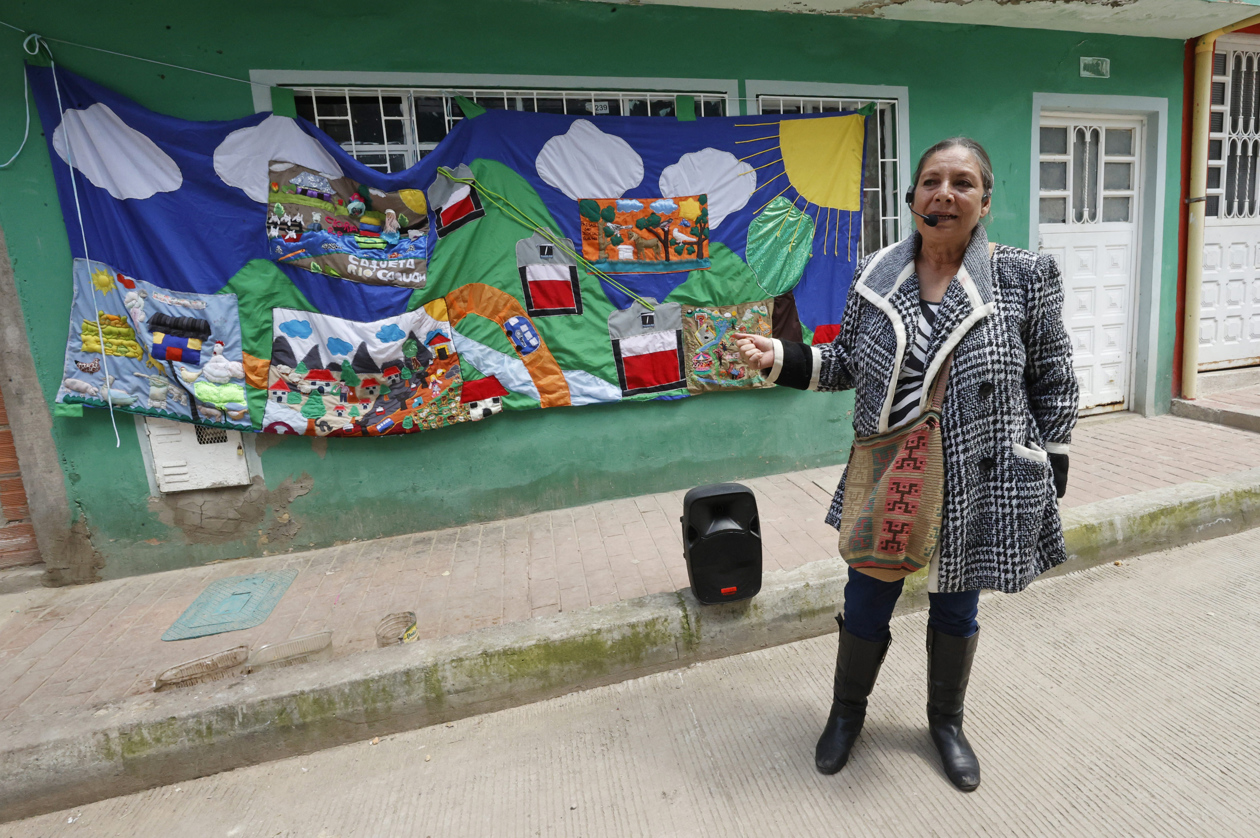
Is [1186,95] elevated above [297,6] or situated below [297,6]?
below

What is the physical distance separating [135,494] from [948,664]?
4728 millimetres

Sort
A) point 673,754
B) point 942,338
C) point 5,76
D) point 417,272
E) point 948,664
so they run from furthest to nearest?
point 417,272
point 5,76
point 673,754
point 948,664
point 942,338

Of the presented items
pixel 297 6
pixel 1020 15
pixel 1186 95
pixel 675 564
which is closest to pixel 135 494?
pixel 297 6

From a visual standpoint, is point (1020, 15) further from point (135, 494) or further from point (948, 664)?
point (135, 494)

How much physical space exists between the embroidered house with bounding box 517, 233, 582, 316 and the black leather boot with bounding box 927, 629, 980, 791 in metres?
3.22

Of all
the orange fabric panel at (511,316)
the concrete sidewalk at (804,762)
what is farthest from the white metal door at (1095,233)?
the orange fabric panel at (511,316)

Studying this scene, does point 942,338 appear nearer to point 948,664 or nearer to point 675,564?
point 948,664

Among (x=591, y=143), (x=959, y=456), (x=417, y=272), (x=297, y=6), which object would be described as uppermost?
(x=297, y=6)

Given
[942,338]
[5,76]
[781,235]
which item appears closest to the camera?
[942,338]

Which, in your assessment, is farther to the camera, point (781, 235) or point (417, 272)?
point (781, 235)

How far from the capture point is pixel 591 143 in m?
4.50

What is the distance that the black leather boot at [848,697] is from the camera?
7.47 ft

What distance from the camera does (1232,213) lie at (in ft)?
21.4

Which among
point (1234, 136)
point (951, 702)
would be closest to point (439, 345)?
point (951, 702)
